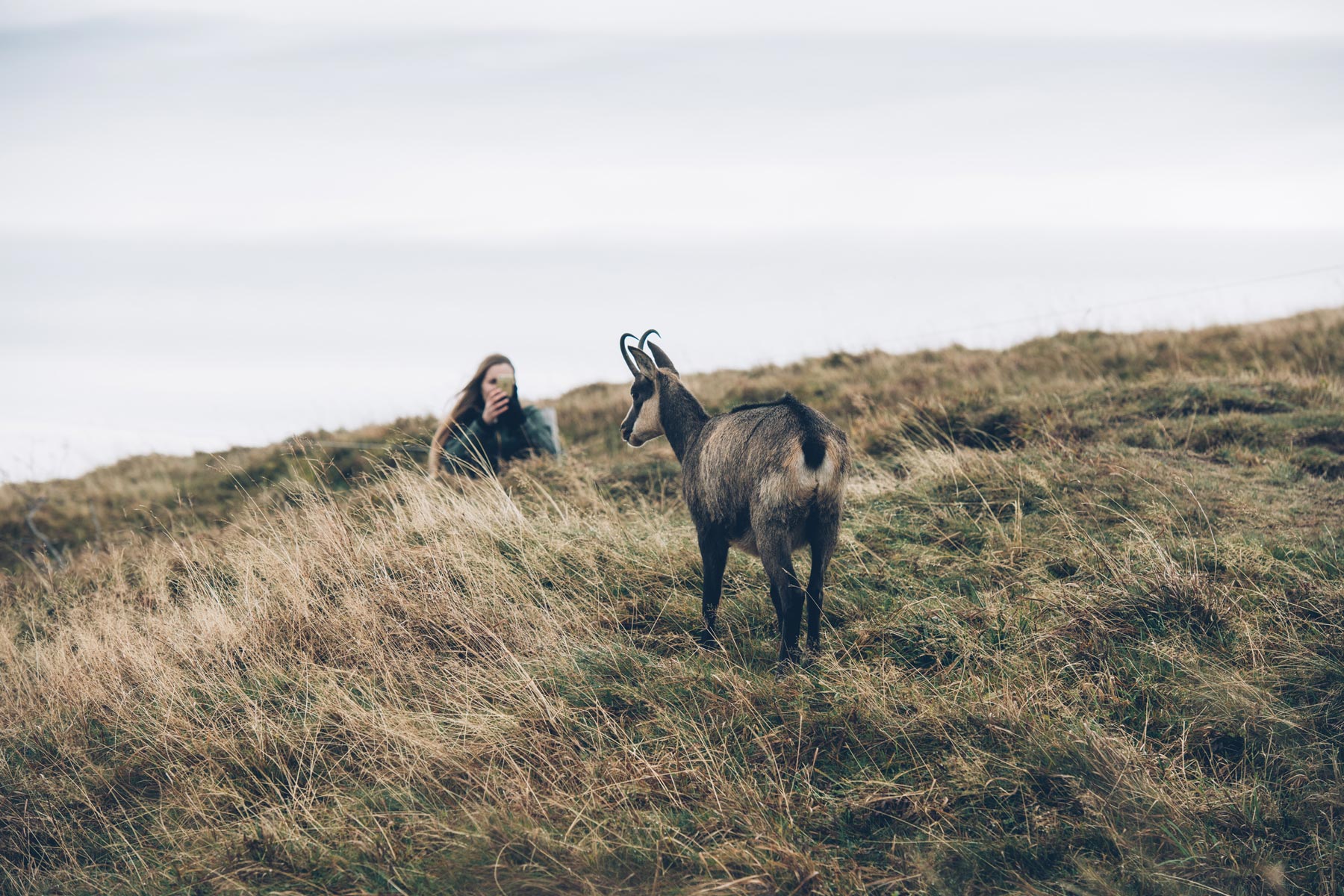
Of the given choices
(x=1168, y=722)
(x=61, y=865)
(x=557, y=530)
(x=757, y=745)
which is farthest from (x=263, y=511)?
(x=1168, y=722)

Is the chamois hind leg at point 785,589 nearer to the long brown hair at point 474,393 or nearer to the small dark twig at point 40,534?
the long brown hair at point 474,393

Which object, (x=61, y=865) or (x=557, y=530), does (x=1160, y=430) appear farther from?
(x=61, y=865)

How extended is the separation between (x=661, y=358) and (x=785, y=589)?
1767 mm

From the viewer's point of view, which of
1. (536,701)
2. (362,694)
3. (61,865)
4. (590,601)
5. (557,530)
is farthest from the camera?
(557,530)

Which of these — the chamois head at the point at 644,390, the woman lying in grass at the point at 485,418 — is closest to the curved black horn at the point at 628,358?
the chamois head at the point at 644,390

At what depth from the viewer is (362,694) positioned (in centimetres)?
454

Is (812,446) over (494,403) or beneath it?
beneath

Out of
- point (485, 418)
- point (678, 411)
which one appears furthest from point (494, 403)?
point (678, 411)

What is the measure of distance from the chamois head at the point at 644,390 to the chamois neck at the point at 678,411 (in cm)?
4

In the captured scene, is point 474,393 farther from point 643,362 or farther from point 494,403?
point 643,362

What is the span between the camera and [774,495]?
3.94 m

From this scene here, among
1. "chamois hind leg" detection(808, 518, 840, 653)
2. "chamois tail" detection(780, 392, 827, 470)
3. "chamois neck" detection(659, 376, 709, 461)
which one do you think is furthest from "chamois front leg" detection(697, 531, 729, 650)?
"chamois tail" detection(780, 392, 827, 470)

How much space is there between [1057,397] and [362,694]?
917 centimetres

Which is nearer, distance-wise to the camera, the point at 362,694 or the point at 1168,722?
the point at 1168,722
